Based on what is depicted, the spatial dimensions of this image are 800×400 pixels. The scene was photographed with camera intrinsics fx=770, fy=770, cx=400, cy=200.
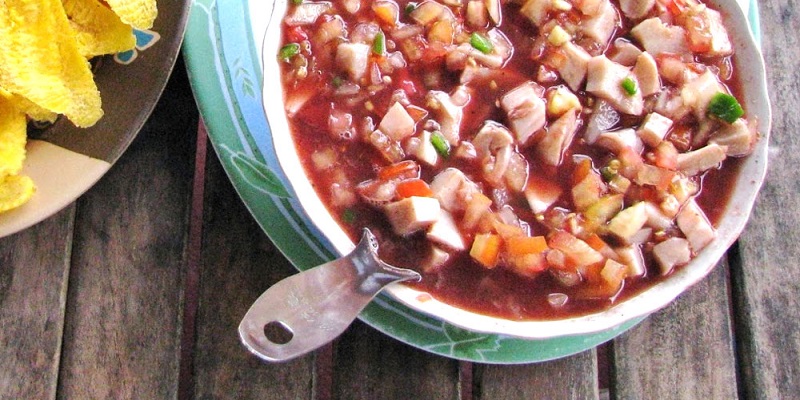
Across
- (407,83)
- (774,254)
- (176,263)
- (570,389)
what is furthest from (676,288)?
(176,263)

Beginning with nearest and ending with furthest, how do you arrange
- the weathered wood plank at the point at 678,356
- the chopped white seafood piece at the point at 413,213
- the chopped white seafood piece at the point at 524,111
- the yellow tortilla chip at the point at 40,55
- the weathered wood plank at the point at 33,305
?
1. the yellow tortilla chip at the point at 40,55
2. the chopped white seafood piece at the point at 413,213
3. the chopped white seafood piece at the point at 524,111
4. the weathered wood plank at the point at 33,305
5. the weathered wood plank at the point at 678,356

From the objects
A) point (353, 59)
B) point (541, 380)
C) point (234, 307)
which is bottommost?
point (541, 380)

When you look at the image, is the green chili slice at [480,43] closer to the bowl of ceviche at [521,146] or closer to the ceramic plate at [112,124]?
the bowl of ceviche at [521,146]

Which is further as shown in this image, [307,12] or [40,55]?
[307,12]

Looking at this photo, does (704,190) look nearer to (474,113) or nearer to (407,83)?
(474,113)

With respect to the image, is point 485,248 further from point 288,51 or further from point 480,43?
point 288,51

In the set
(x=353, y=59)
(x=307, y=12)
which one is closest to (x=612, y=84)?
(x=353, y=59)

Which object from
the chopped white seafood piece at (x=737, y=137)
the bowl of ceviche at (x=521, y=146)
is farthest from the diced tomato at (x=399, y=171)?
the chopped white seafood piece at (x=737, y=137)
